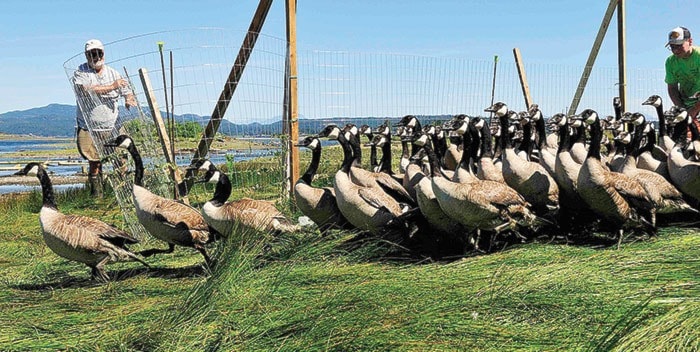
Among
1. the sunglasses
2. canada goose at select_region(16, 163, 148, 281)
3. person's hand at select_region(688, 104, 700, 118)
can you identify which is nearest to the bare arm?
person's hand at select_region(688, 104, 700, 118)

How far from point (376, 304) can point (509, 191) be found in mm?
2941

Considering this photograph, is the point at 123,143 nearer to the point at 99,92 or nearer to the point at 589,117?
the point at 99,92

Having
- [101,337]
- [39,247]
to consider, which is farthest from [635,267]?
[39,247]

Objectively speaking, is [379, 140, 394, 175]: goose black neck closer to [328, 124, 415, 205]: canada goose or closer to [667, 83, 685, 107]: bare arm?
[328, 124, 415, 205]: canada goose

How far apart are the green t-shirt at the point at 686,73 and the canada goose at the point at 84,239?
305 inches

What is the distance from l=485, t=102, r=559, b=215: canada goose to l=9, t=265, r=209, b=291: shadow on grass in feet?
9.98

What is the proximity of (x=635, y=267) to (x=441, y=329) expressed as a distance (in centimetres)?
172

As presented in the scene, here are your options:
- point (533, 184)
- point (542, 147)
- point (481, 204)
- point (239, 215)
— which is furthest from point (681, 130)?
point (239, 215)

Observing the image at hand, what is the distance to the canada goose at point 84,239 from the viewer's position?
633cm

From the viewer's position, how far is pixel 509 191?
6398 millimetres

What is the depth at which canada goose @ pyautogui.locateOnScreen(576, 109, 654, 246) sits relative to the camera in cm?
638

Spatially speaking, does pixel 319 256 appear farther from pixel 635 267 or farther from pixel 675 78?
pixel 675 78

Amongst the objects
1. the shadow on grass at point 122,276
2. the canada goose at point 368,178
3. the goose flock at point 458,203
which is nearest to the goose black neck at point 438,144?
the goose flock at point 458,203

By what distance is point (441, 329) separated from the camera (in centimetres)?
343
